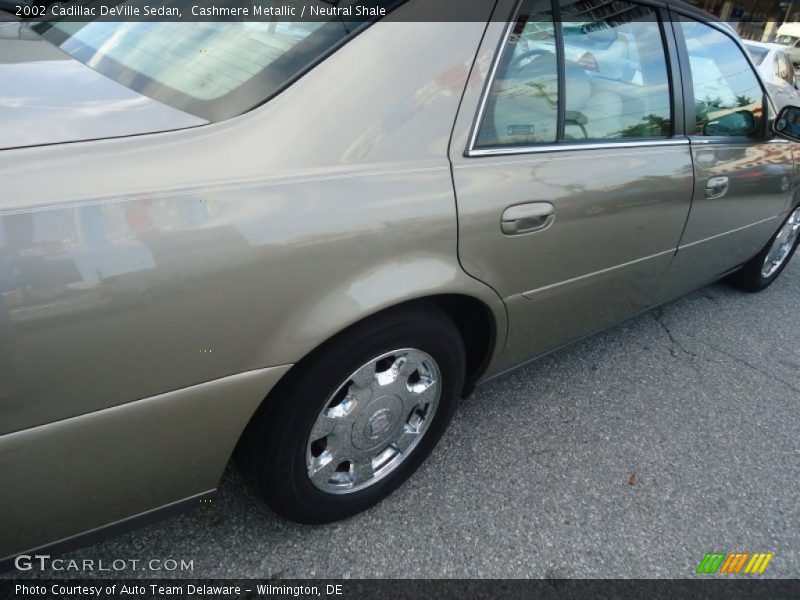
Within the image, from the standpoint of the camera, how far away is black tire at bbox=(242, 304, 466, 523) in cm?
146

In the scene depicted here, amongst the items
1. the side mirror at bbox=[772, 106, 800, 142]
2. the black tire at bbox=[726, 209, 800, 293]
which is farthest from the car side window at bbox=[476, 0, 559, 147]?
the black tire at bbox=[726, 209, 800, 293]

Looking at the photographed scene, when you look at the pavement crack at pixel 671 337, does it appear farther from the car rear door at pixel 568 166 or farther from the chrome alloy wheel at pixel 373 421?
the chrome alloy wheel at pixel 373 421

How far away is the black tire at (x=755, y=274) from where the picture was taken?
11.9ft

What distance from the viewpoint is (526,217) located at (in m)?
1.72

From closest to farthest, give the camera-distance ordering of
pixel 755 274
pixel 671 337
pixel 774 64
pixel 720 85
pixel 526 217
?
1. pixel 526 217
2. pixel 720 85
3. pixel 671 337
4. pixel 755 274
5. pixel 774 64

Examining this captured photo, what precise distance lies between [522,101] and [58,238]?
133 cm

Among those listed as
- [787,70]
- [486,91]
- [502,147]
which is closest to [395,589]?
[502,147]

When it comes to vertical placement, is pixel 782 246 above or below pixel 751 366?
above

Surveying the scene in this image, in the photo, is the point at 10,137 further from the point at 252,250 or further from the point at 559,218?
the point at 559,218

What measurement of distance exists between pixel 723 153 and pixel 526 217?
4.49 feet

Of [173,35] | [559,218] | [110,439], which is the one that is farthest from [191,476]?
[559,218]

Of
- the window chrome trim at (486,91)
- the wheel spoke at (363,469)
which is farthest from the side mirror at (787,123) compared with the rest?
the wheel spoke at (363,469)

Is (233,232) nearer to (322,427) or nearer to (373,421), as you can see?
(322,427)

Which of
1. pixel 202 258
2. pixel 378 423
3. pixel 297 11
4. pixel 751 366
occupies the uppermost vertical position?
pixel 297 11
